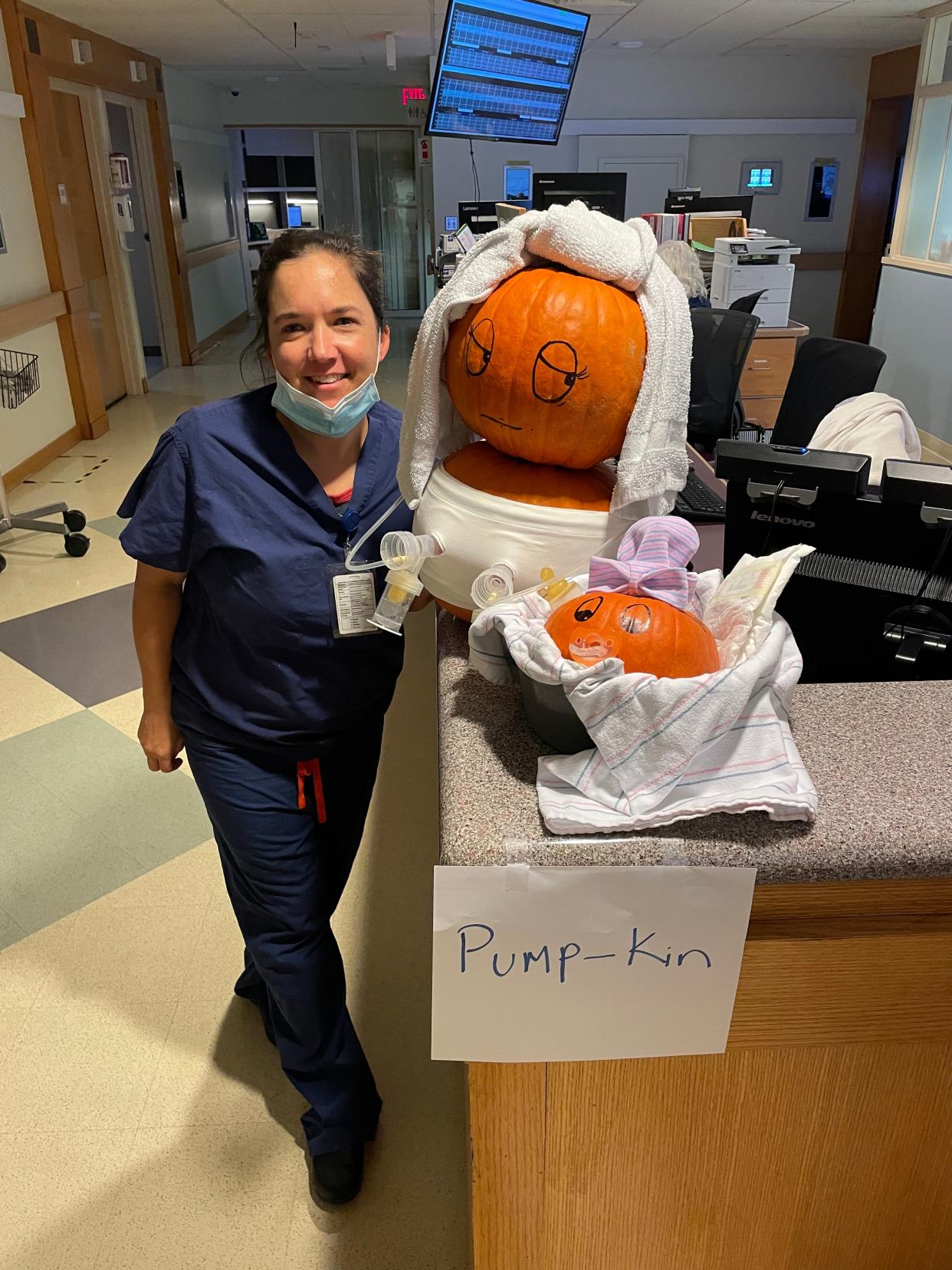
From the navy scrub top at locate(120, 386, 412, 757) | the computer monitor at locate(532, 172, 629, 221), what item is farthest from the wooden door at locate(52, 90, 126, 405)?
the navy scrub top at locate(120, 386, 412, 757)

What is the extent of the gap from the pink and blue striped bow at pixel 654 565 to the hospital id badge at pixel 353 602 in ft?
1.25

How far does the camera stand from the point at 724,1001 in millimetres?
793

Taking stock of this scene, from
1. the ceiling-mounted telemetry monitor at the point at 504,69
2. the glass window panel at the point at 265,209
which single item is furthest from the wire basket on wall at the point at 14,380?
the glass window panel at the point at 265,209

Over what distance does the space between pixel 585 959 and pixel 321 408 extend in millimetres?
759

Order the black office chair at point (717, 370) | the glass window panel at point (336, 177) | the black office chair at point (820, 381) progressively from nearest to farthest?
the black office chair at point (820, 381) → the black office chair at point (717, 370) → the glass window panel at point (336, 177)

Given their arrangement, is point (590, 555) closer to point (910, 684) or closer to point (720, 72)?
point (910, 684)

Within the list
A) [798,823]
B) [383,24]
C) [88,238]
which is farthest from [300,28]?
[798,823]

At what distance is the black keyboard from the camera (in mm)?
1860

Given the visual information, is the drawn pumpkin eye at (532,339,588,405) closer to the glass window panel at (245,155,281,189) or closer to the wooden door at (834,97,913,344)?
the wooden door at (834,97,913,344)

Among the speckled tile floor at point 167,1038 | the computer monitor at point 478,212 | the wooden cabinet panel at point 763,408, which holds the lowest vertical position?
the speckled tile floor at point 167,1038

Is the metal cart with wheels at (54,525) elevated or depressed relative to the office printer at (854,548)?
depressed

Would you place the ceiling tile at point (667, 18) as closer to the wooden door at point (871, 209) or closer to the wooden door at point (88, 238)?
the wooden door at point (871, 209)

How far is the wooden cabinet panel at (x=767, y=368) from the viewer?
15.1 feet

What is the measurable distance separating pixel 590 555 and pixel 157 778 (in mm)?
1873
